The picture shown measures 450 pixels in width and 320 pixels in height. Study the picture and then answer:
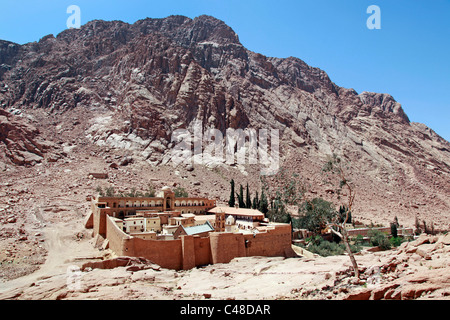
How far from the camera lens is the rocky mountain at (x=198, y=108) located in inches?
2655

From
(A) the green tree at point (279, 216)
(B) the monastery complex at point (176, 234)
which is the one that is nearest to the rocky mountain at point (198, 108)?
(A) the green tree at point (279, 216)

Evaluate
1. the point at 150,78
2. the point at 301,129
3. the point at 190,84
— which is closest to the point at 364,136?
the point at 301,129

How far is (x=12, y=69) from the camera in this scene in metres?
90.8

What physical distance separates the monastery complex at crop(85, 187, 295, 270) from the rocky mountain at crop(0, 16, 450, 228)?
64.1 feet

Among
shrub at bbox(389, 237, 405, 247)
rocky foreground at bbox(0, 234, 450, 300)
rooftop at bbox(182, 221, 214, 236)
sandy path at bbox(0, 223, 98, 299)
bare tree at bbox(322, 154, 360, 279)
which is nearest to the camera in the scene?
rocky foreground at bbox(0, 234, 450, 300)

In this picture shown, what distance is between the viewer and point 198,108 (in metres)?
77.1

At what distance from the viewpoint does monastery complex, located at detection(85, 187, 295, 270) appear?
781 inches

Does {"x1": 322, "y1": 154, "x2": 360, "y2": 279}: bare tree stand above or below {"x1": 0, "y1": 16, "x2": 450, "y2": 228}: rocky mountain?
below

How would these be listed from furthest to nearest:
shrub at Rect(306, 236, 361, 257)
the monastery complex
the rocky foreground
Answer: shrub at Rect(306, 236, 361, 257), the monastery complex, the rocky foreground

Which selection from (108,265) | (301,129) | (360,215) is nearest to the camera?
(108,265)

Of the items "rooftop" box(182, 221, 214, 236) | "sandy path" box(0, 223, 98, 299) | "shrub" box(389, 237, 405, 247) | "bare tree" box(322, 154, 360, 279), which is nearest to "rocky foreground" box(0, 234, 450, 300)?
"bare tree" box(322, 154, 360, 279)

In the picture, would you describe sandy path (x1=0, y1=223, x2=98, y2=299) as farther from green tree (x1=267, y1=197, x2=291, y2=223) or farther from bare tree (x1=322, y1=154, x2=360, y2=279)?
green tree (x1=267, y1=197, x2=291, y2=223)
